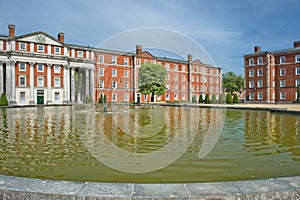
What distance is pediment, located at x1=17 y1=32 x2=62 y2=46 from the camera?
46.6m

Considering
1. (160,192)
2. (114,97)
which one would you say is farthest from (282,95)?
(160,192)

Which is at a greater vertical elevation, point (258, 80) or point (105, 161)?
point (258, 80)

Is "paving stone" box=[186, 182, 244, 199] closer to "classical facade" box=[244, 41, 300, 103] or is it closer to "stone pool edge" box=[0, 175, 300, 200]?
"stone pool edge" box=[0, 175, 300, 200]

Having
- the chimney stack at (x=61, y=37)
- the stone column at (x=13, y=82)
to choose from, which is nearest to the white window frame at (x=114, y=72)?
the chimney stack at (x=61, y=37)

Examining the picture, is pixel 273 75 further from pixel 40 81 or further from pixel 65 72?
pixel 40 81

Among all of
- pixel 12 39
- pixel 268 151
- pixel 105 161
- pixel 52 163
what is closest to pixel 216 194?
pixel 105 161

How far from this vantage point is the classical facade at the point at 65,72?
46.2 meters

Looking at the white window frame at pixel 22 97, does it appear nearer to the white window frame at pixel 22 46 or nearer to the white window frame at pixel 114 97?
the white window frame at pixel 22 46

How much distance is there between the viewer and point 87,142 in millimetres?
8148

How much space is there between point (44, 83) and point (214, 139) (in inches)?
1888

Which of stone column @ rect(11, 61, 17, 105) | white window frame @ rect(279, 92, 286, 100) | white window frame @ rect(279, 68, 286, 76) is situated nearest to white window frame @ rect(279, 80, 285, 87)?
white window frame @ rect(279, 68, 286, 76)

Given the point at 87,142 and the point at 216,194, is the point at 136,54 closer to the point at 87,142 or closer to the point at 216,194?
the point at 87,142

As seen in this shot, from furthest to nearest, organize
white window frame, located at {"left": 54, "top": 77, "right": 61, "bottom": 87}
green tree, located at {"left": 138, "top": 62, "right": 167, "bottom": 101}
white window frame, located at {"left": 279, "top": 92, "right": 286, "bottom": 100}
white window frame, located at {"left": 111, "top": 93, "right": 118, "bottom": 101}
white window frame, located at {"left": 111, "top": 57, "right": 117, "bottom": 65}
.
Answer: white window frame, located at {"left": 111, "top": 57, "right": 117, "bottom": 65} → white window frame, located at {"left": 111, "top": 93, "right": 118, "bottom": 101} → white window frame, located at {"left": 279, "top": 92, "right": 286, "bottom": 100} → white window frame, located at {"left": 54, "top": 77, "right": 61, "bottom": 87} → green tree, located at {"left": 138, "top": 62, "right": 167, "bottom": 101}

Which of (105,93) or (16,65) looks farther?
(105,93)
